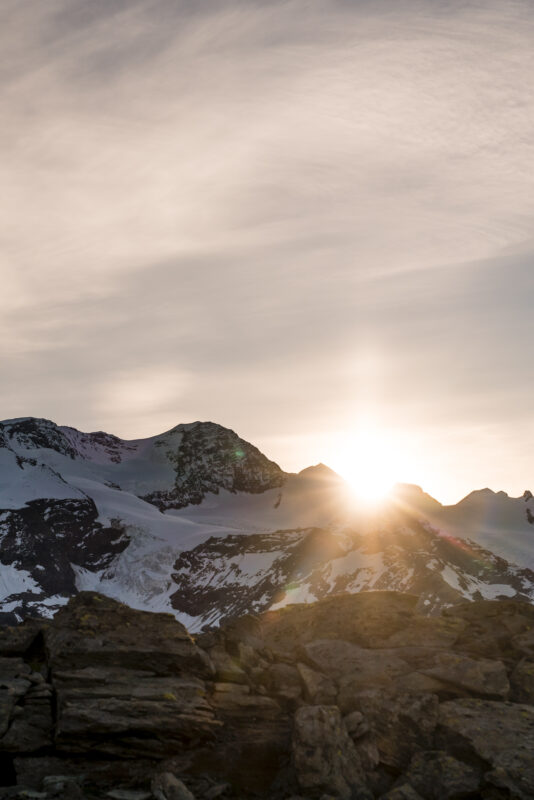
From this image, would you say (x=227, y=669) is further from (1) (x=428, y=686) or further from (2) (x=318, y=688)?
(1) (x=428, y=686)

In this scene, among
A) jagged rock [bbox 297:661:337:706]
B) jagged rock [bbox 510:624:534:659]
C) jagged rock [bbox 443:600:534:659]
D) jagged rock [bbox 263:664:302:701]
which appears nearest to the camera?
jagged rock [bbox 297:661:337:706]

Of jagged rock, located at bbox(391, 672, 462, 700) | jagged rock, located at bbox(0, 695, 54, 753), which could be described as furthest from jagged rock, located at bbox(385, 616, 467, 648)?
jagged rock, located at bbox(0, 695, 54, 753)

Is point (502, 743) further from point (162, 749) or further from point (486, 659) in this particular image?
point (162, 749)

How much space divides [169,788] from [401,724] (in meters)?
6.60

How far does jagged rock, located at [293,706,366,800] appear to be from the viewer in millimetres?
21328

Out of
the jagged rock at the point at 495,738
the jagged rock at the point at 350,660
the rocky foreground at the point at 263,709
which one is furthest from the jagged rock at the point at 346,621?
the jagged rock at the point at 495,738

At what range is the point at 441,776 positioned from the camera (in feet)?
69.3

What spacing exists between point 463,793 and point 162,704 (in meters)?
8.40

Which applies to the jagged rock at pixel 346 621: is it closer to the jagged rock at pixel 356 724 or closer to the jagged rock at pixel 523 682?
the jagged rock at pixel 523 682

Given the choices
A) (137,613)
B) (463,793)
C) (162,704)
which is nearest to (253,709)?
(162,704)

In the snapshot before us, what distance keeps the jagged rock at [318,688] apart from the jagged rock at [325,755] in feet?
6.74

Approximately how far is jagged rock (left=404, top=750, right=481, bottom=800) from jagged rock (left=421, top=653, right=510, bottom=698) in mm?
3640

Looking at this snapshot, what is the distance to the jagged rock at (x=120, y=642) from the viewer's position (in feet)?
82.6

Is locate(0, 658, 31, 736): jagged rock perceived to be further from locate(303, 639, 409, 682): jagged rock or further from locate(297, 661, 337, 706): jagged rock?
locate(303, 639, 409, 682): jagged rock
